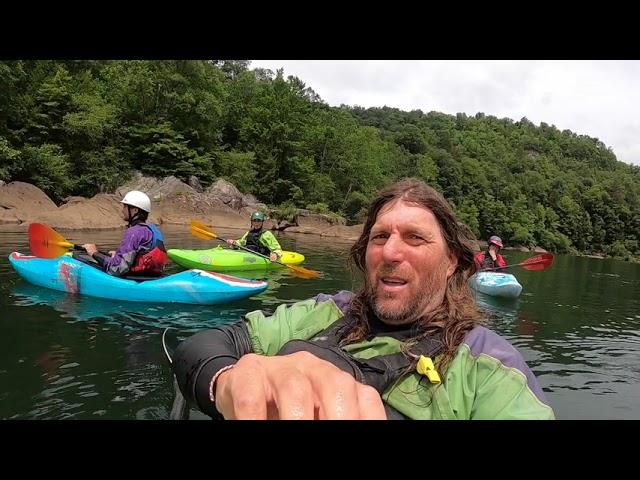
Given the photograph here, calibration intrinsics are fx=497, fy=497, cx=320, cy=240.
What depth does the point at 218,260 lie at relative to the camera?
10.7 meters

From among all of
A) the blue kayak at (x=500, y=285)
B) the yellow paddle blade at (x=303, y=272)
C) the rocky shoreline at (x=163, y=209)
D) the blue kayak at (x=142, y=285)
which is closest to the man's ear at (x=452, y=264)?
the blue kayak at (x=142, y=285)

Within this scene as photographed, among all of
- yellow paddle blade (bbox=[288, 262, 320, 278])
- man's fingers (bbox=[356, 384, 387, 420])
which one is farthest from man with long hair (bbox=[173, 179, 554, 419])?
yellow paddle blade (bbox=[288, 262, 320, 278])

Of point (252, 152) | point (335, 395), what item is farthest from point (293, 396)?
point (252, 152)

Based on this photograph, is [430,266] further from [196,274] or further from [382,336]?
[196,274]

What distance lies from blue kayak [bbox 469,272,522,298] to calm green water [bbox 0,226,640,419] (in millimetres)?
217

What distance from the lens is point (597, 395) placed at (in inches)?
201

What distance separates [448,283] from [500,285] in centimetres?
872

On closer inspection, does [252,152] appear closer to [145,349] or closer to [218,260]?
[218,260]

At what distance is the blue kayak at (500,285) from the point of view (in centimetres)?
1014

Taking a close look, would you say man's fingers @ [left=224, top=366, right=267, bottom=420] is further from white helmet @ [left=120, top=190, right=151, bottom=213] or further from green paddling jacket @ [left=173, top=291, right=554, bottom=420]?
white helmet @ [left=120, top=190, right=151, bottom=213]

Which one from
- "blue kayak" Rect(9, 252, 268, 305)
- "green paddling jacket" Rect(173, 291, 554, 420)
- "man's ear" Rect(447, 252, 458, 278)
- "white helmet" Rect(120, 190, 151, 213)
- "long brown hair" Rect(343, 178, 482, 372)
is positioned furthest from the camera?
"blue kayak" Rect(9, 252, 268, 305)

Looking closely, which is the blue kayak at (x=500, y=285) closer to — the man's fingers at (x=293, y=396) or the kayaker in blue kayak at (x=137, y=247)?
the kayaker in blue kayak at (x=137, y=247)

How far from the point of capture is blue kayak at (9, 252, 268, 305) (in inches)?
277

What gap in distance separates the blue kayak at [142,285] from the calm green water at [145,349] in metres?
0.17
